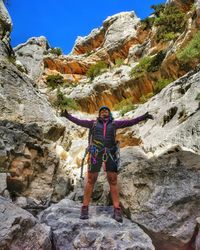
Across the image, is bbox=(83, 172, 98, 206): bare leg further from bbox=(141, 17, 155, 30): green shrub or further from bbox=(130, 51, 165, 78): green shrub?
bbox=(141, 17, 155, 30): green shrub

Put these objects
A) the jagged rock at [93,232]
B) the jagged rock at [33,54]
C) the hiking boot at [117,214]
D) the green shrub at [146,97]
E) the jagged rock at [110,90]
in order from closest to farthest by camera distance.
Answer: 1. the jagged rock at [93,232]
2. the hiking boot at [117,214]
3. the green shrub at [146,97]
4. the jagged rock at [110,90]
5. the jagged rock at [33,54]

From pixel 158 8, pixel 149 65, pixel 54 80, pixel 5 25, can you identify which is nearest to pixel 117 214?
pixel 5 25

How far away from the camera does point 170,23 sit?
38781mm

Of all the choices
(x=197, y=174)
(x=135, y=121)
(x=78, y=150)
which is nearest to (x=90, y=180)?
(x=135, y=121)

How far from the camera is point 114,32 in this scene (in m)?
57.8

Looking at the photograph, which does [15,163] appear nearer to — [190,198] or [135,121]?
[135,121]

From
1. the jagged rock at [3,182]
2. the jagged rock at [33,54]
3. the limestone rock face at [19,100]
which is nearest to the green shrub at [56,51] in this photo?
the jagged rock at [33,54]

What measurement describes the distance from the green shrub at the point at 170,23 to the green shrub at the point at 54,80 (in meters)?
17.2


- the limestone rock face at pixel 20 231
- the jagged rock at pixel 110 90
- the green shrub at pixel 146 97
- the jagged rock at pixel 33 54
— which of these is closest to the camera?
the limestone rock face at pixel 20 231

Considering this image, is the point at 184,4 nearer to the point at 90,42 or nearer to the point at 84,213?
the point at 90,42

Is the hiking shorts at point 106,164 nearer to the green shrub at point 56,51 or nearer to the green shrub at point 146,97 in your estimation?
the green shrub at point 146,97

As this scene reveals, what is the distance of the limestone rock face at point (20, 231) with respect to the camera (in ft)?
20.6

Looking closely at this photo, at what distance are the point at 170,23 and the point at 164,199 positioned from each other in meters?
34.1

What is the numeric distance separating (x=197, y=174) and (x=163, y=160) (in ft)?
5.75
